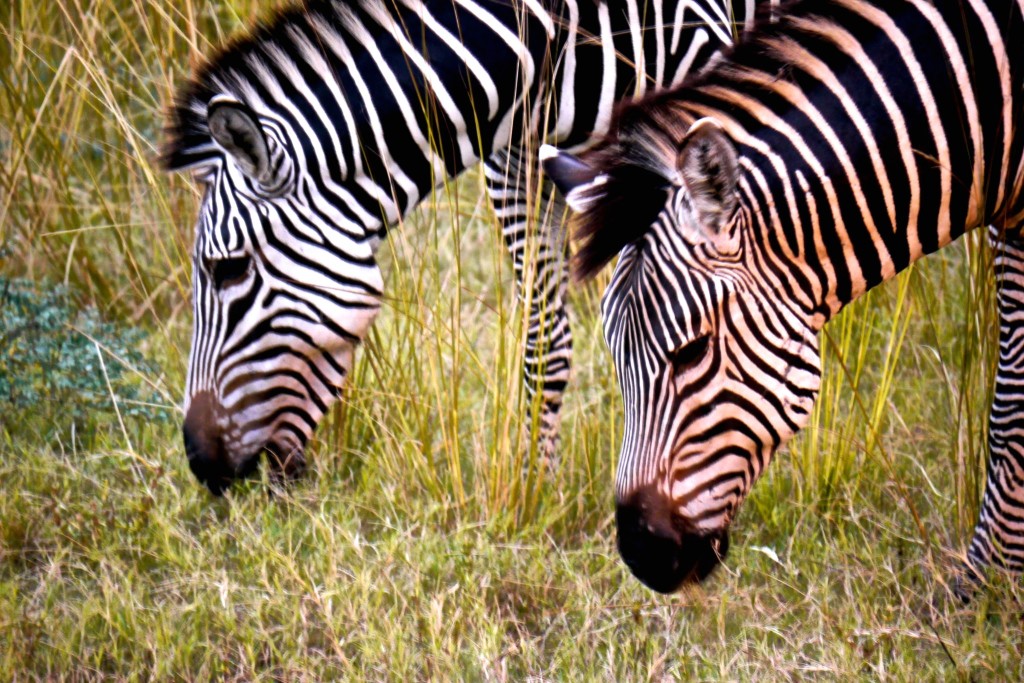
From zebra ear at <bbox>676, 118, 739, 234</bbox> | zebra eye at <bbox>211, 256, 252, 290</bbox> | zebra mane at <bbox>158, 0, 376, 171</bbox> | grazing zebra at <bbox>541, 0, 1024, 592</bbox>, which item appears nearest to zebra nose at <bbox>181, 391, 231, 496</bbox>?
zebra eye at <bbox>211, 256, 252, 290</bbox>

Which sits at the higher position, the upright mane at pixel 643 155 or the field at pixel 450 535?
the upright mane at pixel 643 155

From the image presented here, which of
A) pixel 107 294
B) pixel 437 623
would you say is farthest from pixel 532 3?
pixel 107 294

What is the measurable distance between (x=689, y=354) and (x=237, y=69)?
1977 mm

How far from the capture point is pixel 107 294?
5.55 meters

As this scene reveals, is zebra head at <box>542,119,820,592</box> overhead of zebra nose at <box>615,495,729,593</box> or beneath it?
overhead

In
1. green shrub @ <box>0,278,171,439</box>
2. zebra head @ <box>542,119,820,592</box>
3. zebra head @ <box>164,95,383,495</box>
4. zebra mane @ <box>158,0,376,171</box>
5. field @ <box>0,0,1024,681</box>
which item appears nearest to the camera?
zebra head @ <box>542,119,820,592</box>

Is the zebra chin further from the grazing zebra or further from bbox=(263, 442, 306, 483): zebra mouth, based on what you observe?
the grazing zebra

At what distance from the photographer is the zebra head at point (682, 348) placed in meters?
2.67

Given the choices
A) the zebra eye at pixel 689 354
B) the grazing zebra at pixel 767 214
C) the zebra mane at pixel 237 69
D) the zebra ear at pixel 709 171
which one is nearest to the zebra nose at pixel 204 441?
the zebra mane at pixel 237 69

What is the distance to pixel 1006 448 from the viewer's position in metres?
3.42

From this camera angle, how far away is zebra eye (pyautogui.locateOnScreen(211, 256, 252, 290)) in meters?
3.53

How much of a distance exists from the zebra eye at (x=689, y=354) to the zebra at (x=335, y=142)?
83 centimetres

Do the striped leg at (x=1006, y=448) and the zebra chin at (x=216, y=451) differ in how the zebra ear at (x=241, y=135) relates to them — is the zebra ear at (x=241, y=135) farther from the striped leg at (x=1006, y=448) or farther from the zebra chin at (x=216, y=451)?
the striped leg at (x=1006, y=448)

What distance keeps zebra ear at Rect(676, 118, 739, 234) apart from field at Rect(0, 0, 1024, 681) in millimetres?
939
